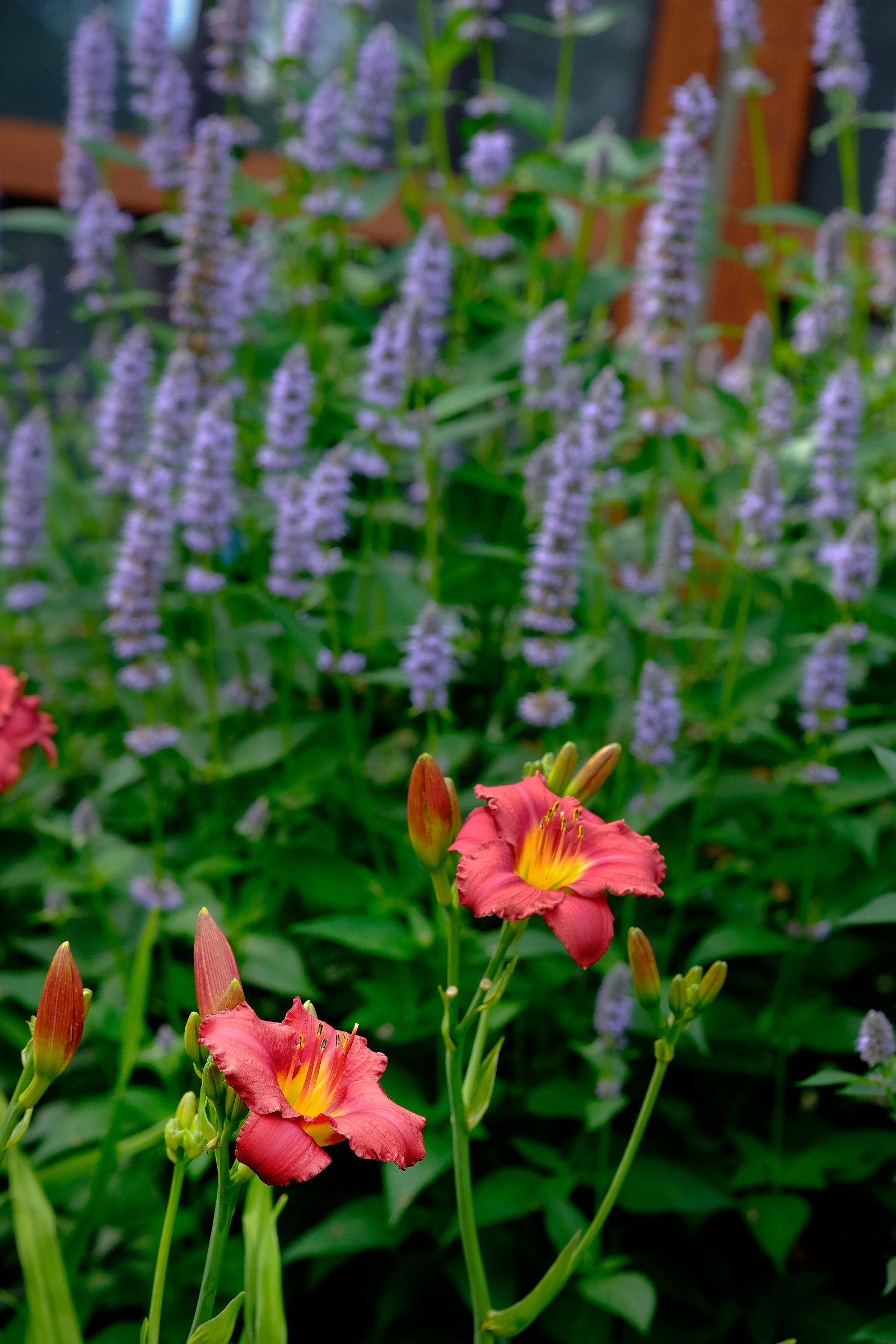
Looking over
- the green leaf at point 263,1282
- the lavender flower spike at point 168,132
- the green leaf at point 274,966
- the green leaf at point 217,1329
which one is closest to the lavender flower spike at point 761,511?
the green leaf at point 274,966

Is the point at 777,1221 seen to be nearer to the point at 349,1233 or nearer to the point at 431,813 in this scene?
the point at 349,1233

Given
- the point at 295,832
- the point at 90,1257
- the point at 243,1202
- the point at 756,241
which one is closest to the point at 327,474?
the point at 295,832

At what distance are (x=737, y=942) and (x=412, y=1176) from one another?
0.46 metres

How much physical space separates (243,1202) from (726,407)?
1651 millimetres

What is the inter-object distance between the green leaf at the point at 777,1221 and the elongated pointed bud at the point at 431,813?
0.76 metres

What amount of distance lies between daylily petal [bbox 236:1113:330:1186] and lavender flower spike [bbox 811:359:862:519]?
125 cm

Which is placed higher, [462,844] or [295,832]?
[462,844]

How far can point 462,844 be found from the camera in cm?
83

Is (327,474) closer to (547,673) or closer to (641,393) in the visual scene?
(547,673)

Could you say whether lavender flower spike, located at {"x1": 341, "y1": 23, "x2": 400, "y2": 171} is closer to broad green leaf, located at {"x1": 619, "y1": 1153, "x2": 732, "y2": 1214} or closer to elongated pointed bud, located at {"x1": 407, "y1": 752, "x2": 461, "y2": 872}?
elongated pointed bud, located at {"x1": 407, "y1": 752, "x2": 461, "y2": 872}

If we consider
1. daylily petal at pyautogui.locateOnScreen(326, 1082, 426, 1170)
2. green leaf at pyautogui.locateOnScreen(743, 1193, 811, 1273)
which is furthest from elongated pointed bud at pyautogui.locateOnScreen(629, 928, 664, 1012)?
green leaf at pyautogui.locateOnScreen(743, 1193, 811, 1273)

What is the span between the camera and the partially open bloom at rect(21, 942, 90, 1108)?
2.30 feet

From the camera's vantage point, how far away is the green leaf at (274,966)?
131cm

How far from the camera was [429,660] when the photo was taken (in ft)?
4.66
